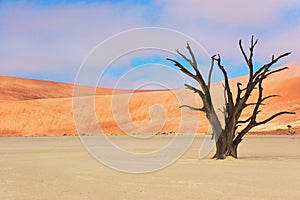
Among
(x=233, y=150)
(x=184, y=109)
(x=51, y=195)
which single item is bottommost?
(x=51, y=195)

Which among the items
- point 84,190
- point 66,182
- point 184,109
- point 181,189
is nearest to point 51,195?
point 84,190

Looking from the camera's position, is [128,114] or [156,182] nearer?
[156,182]

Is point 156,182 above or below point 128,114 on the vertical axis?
below

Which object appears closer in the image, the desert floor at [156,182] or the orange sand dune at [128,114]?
the desert floor at [156,182]

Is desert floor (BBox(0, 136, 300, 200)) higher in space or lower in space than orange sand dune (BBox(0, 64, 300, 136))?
lower

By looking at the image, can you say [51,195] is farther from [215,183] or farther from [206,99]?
[206,99]

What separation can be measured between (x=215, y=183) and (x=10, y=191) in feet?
15.6

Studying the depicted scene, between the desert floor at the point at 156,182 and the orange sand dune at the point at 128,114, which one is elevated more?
the orange sand dune at the point at 128,114

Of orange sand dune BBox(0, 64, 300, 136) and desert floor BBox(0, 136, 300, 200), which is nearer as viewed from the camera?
desert floor BBox(0, 136, 300, 200)

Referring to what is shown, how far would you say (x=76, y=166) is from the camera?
15641mm

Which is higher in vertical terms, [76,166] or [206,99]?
[206,99]

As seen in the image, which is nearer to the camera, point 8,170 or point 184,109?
point 8,170

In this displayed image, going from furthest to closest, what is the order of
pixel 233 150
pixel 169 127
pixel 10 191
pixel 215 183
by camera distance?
pixel 169 127, pixel 233 150, pixel 215 183, pixel 10 191

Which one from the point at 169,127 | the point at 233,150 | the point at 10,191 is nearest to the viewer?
the point at 10,191
